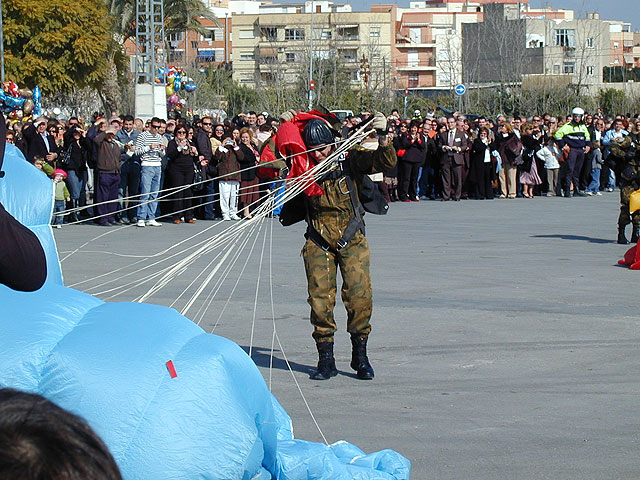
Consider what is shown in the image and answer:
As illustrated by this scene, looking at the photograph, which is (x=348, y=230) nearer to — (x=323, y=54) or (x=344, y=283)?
(x=344, y=283)

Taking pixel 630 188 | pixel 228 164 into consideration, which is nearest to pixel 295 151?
pixel 630 188

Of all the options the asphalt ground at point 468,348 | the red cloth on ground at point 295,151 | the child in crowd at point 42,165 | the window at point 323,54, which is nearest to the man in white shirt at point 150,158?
the child in crowd at point 42,165

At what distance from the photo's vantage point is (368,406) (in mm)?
6117

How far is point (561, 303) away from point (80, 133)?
9.93 meters

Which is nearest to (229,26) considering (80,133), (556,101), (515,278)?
(556,101)

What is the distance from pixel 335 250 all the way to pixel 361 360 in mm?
785

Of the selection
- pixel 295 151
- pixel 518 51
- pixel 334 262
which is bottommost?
pixel 334 262

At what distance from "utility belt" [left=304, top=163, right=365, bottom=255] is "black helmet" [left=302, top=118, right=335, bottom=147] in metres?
0.22

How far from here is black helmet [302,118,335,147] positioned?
6719 mm

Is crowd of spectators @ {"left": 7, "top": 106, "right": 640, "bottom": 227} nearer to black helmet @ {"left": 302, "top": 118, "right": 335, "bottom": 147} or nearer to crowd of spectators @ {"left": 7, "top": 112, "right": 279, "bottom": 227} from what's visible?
crowd of spectators @ {"left": 7, "top": 112, "right": 279, "bottom": 227}

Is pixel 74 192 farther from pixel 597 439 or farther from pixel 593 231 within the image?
pixel 597 439

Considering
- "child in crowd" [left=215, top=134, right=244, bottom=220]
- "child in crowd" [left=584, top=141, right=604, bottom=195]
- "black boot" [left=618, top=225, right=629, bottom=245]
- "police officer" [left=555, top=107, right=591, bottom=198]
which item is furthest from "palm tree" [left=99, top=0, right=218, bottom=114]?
"black boot" [left=618, top=225, right=629, bottom=245]

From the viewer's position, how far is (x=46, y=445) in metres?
1.24

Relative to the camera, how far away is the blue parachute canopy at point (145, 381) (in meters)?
3.39
